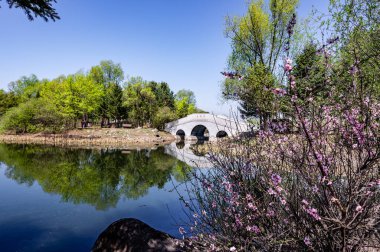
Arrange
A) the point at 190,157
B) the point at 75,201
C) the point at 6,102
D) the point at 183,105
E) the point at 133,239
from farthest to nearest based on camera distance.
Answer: the point at 183,105, the point at 6,102, the point at 190,157, the point at 75,201, the point at 133,239

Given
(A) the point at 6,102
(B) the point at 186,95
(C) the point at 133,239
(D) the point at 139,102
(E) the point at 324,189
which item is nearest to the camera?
(E) the point at 324,189

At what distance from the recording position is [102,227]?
9336 millimetres

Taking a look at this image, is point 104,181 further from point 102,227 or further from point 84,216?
point 102,227

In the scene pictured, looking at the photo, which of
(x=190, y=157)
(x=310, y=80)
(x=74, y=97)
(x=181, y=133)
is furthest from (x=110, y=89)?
(x=310, y=80)

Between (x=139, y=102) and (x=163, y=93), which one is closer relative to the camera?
(x=139, y=102)

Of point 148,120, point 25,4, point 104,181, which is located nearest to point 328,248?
point 25,4

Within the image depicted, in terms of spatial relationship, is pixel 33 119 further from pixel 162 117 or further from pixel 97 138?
pixel 162 117

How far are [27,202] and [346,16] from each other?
48.4ft

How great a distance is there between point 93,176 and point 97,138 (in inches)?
998

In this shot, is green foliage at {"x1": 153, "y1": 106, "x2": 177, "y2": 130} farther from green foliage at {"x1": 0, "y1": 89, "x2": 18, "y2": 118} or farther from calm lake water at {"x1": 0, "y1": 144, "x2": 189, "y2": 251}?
calm lake water at {"x1": 0, "y1": 144, "x2": 189, "y2": 251}

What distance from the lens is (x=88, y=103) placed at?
45344mm

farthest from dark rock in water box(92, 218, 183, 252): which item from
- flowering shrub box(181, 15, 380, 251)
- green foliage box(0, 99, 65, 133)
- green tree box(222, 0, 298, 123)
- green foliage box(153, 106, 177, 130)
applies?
green foliage box(153, 106, 177, 130)

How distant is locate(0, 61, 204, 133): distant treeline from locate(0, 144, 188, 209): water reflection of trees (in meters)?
20.3

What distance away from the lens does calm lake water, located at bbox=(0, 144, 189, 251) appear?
27.7 ft
